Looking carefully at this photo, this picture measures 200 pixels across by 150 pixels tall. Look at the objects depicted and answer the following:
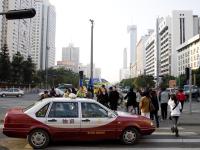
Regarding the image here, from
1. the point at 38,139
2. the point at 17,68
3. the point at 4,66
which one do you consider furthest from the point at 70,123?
the point at 17,68

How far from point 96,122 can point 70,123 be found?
2.55 ft

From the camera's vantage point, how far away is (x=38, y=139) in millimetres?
11453

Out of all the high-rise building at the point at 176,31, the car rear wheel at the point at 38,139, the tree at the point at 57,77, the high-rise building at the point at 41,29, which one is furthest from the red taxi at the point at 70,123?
the high-rise building at the point at 176,31

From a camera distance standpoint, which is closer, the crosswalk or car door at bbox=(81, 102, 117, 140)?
the crosswalk

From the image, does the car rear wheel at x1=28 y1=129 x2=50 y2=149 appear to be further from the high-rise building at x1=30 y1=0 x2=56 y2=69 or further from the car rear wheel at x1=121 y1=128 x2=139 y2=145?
the high-rise building at x1=30 y1=0 x2=56 y2=69

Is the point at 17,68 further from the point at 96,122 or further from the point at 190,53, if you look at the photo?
the point at 96,122

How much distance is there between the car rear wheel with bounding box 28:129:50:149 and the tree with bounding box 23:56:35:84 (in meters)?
89.7

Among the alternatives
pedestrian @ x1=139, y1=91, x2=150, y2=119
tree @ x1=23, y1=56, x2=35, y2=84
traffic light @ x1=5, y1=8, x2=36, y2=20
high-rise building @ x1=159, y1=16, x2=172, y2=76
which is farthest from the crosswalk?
high-rise building @ x1=159, y1=16, x2=172, y2=76

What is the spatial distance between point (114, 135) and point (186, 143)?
2.34 m

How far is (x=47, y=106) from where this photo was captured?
11789 millimetres

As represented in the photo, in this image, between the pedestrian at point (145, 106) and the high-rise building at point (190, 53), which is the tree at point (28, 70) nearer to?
the high-rise building at point (190, 53)

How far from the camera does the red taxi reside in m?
11.5

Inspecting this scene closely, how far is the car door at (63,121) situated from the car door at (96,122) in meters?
0.21

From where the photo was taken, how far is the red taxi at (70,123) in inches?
453
